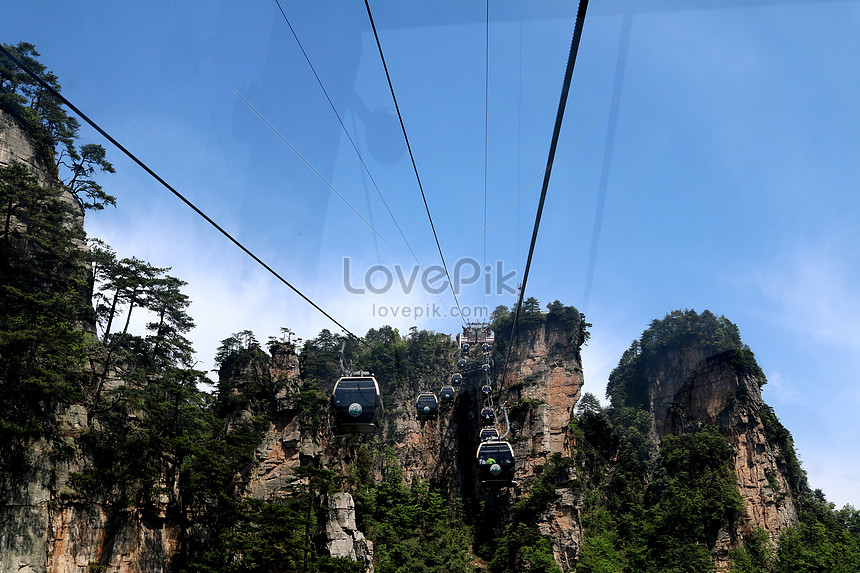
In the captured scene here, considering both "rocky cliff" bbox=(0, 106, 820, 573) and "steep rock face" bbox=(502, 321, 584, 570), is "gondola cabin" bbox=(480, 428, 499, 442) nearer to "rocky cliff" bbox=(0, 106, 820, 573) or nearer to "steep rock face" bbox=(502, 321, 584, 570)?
"rocky cliff" bbox=(0, 106, 820, 573)

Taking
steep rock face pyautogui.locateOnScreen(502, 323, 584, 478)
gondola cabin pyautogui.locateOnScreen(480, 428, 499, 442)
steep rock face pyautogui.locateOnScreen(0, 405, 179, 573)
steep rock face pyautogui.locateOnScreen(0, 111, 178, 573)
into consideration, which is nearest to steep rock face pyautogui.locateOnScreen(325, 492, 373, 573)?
steep rock face pyautogui.locateOnScreen(0, 111, 178, 573)

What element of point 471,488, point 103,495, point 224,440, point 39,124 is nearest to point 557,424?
point 471,488

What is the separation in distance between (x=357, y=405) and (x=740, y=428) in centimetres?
4330

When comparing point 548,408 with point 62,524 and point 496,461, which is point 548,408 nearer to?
point 496,461

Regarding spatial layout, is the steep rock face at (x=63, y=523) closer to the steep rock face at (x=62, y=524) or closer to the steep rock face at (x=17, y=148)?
the steep rock face at (x=62, y=524)

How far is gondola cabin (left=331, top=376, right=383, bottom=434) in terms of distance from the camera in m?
16.3

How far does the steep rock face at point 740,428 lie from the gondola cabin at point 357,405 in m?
35.5

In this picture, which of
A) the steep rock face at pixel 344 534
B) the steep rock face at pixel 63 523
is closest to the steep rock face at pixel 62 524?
the steep rock face at pixel 63 523

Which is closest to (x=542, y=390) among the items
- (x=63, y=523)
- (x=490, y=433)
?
(x=490, y=433)

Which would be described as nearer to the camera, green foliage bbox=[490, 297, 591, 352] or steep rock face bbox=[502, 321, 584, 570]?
steep rock face bbox=[502, 321, 584, 570]

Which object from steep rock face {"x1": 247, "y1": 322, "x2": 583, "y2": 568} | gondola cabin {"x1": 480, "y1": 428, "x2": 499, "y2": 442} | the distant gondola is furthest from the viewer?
the distant gondola

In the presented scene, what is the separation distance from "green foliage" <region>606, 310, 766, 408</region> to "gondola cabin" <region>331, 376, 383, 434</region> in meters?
45.9

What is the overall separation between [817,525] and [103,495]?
5196 cm

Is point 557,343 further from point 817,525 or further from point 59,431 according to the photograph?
point 59,431
